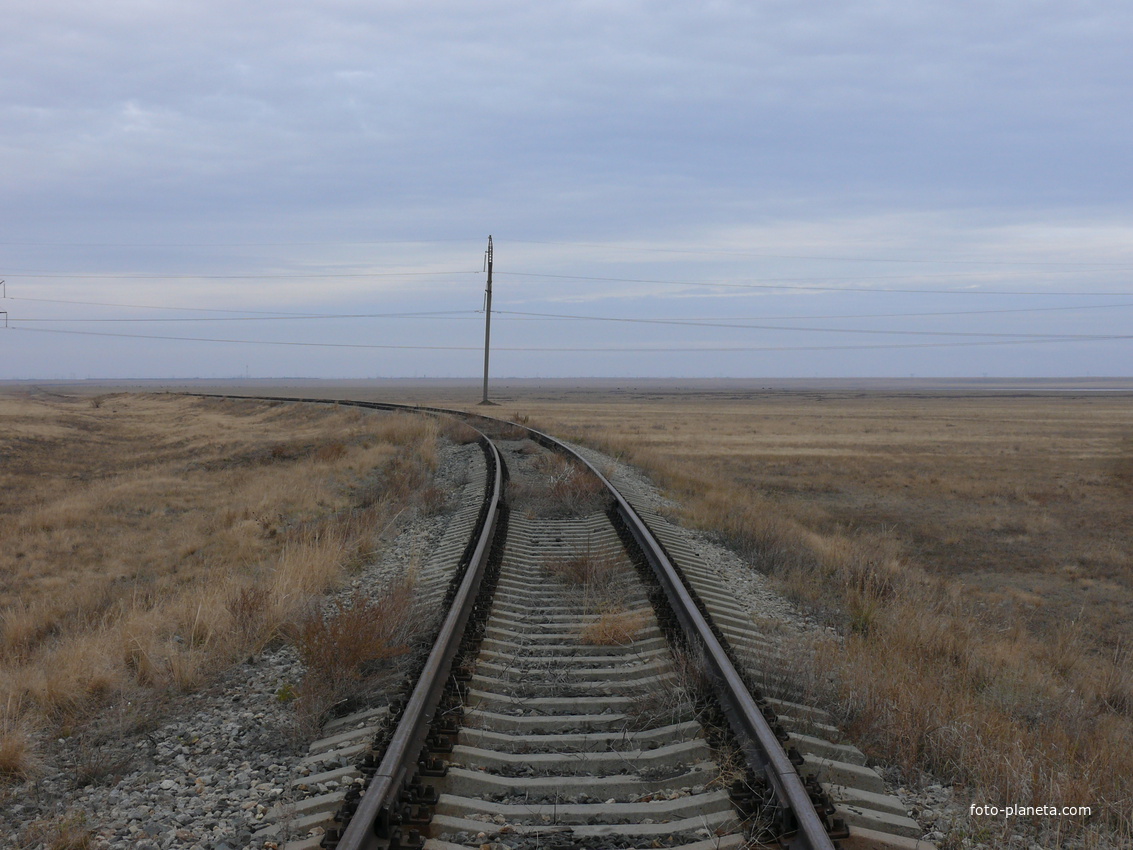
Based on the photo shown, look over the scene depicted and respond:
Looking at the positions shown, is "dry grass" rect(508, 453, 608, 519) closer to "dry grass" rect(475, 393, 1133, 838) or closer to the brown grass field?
the brown grass field

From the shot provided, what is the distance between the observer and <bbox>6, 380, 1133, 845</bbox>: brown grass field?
4.73m

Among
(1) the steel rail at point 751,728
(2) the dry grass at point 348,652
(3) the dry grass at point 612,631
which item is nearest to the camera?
(1) the steel rail at point 751,728

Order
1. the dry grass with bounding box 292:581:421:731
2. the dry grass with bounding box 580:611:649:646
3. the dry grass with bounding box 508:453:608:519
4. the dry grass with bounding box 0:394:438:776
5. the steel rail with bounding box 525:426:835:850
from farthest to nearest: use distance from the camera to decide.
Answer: the dry grass with bounding box 508:453:608:519 → the dry grass with bounding box 580:611:649:646 → the dry grass with bounding box 0:394:438:776 → the dry grass with bounding box 292:581:421:731 → the steel rail with bounding box 525:426:835:850

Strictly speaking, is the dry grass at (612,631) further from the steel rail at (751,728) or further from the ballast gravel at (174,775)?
the ballast gravel at (174,775)

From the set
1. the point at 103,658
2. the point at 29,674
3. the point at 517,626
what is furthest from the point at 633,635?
the point at 29,674

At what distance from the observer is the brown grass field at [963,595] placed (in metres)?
4.73

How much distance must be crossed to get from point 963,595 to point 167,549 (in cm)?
1205

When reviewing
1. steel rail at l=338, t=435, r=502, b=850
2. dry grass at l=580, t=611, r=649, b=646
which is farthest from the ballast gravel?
dry grass at l=580, t=611, r=649, b=646

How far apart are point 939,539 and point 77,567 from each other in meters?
15.2

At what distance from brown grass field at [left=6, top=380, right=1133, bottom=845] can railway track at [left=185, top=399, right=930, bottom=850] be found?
0.66 meters

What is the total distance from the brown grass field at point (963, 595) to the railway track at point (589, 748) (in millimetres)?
657

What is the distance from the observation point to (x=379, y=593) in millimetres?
7906

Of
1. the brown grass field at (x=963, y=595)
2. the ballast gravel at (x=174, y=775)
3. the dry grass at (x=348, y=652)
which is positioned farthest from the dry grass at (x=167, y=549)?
the brown grass field at (x=963, y=595)

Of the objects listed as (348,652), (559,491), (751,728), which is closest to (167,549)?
(559,491)
